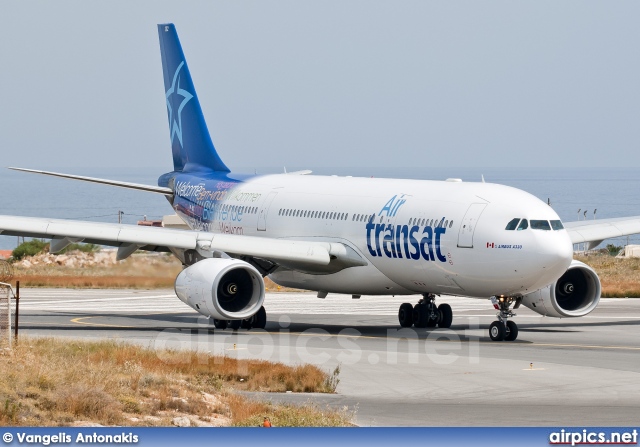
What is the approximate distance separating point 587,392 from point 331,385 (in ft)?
14.3

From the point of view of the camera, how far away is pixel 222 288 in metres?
34.2

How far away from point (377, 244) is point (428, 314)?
306 centimetres

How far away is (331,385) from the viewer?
22047 mm

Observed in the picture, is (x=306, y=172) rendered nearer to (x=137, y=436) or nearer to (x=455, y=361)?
(x=455, y=361)

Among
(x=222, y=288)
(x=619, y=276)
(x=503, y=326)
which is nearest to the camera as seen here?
(x=503, y=326)

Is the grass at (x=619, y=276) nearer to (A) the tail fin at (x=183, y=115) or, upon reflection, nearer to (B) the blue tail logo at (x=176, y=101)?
(A) the tail fin at (x=183, y=115)

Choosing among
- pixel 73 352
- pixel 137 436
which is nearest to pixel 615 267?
pixel 73 352

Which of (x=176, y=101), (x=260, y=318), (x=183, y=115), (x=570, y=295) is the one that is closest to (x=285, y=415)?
(x=260, y=318)

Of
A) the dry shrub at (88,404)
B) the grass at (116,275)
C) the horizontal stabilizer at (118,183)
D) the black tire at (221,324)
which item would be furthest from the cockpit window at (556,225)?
the horizontal stabilizer at (118,183)

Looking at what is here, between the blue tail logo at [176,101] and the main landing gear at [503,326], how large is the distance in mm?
18216

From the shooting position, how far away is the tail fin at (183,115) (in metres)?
45.6

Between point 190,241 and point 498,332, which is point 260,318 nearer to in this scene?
point 190,241

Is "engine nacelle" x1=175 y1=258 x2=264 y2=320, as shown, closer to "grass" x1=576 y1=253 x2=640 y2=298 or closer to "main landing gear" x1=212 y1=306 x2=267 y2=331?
"main landing gear" x1=212 y1=306 x2=267 y2=331

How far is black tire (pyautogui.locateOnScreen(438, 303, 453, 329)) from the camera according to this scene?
35.5 metres
